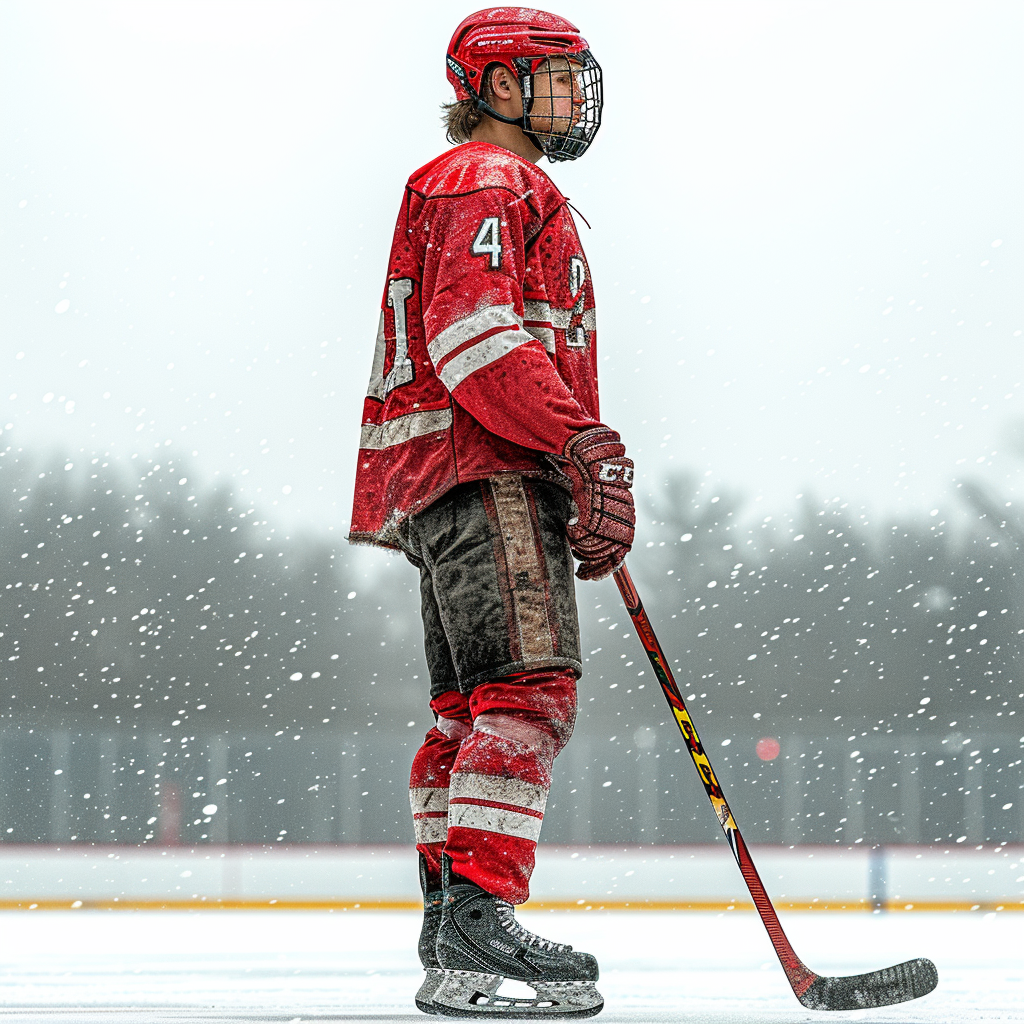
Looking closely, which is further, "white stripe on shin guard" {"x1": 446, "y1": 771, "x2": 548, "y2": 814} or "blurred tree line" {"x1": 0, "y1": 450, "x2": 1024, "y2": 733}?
"blurred tree line" {"x1": 0, "y1": 450, "x2": 1024, "y2": 733}

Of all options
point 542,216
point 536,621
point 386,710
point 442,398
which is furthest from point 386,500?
point 386,710

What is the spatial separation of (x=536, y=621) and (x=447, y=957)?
408 millimetres

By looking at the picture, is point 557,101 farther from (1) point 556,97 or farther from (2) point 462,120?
(2) point 462,120

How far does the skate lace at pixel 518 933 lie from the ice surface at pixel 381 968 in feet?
0.41

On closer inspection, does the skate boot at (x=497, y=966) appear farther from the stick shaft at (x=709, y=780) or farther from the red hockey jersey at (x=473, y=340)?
the red hockey jersey at (x=473, y=340)

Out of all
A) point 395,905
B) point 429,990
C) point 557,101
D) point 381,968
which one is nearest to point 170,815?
point 395,905

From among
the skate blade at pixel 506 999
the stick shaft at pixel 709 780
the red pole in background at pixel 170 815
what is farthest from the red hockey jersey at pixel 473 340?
the red pole in background at pixel 170 815

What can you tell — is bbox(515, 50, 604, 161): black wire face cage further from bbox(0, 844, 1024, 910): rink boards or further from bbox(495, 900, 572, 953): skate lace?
bbox(0, 844, 1024, 910): rink boards

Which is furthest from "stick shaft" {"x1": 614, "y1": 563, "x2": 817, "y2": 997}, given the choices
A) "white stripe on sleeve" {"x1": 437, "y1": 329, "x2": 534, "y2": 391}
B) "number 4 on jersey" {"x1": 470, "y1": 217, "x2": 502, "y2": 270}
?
"number 4 on jersey" {"x1": 470, "y1": 217, "x2": 502, "y2": 270}

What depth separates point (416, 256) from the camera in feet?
6.09

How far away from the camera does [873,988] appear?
1.70 metres

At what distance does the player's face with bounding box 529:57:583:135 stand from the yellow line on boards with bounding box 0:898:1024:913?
5212 millimetres

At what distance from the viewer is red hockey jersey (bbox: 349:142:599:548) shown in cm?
168

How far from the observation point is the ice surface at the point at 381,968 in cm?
177
